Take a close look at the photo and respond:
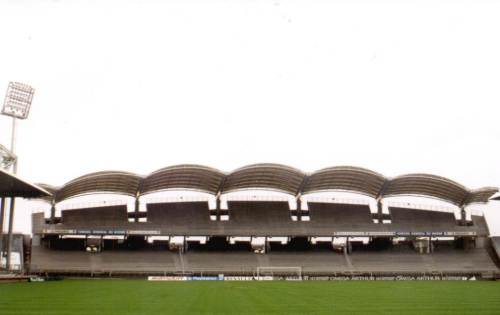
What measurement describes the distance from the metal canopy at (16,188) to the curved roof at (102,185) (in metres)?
7.53

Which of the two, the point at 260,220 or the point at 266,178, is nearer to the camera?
the point at 266,178

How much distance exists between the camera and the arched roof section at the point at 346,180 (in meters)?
46.1

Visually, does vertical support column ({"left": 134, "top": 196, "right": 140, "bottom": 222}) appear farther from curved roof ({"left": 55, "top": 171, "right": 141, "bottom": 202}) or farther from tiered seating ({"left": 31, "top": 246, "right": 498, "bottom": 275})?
tiered seating ({"left": 31, "top": 246, "right": 498, "bottom": 275})

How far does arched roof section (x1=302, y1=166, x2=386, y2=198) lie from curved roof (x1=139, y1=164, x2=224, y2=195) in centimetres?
928

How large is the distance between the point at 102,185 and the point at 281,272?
1950 cm

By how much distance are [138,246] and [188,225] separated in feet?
20.0

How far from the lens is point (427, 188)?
164 feet

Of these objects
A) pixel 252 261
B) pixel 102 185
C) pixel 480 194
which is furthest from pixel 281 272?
pixel 480 194

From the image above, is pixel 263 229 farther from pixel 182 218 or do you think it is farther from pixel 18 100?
pixel 18 100

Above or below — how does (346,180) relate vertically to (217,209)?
above

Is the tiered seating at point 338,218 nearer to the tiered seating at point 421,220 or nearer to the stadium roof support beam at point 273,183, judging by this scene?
the stadium roof support beam at point 273,183

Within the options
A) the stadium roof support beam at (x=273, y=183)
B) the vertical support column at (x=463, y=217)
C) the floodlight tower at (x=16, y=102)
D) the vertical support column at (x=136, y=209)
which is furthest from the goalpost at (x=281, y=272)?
the floodlight tower at (x=16, y=102)

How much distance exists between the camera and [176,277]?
43.8m

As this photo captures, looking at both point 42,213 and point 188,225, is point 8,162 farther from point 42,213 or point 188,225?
point 188,225
